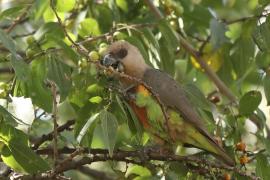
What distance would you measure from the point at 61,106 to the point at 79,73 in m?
0.32

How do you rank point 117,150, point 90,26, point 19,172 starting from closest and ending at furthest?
point 19,172
point 117,150
point 90,26

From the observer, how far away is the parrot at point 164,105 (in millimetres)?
3409

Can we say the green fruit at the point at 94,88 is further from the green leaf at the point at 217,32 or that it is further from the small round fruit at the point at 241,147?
the green leaf at the point at 217,32

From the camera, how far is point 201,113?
351cm

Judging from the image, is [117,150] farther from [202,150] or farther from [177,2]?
[177,2]

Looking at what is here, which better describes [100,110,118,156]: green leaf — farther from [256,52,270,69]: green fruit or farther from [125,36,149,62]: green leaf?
[256,52,270,69]: green fruit

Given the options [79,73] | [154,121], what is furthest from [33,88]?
[154,121]

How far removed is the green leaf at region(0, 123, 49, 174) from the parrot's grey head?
75 cm

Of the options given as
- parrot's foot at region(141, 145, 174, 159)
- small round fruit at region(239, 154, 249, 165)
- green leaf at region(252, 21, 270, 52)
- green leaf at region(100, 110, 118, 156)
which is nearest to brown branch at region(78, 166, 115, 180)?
parrot's foot at region(141, 145, 174, 159)

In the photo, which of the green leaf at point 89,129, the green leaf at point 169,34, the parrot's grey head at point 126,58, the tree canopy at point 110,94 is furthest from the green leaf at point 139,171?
the green leaf at point 169,34

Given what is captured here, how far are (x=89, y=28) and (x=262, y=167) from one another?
4.81ft

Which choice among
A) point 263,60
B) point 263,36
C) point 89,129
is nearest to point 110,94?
point 89,129

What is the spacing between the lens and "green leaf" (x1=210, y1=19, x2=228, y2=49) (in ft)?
13.2

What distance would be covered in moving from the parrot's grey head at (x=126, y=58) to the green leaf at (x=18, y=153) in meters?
0.75
